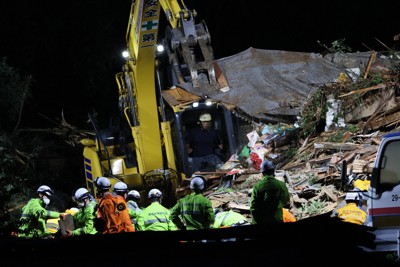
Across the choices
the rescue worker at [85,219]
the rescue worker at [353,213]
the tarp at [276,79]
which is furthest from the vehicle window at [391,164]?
the tarp at [276,79]

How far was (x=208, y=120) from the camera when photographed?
15516 millimetres

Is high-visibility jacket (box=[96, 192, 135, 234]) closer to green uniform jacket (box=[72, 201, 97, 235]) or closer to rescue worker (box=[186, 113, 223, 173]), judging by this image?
green uniform jacket (box=[72, 201, 97, 235])

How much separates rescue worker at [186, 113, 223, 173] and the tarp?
2.78ft

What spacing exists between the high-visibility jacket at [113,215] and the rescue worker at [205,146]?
4654mm

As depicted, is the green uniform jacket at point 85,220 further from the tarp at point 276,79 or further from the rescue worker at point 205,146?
the tarp at point 276,79

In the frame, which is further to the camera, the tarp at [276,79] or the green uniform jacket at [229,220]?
the tarp at [276,79]

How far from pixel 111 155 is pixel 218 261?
9.45 metres

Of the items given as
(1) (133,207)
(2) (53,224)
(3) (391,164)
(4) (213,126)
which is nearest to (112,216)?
(1) (133,207)

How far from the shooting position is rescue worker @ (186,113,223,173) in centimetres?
1542

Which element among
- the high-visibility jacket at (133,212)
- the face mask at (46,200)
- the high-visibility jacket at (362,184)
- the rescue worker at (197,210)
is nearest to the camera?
the rescue worker at (197,210)

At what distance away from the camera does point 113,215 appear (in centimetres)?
1085

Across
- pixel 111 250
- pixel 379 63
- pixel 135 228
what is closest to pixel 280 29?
pixel 379 63

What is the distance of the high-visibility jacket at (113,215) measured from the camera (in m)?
10.9

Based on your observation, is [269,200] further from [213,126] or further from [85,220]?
[213,126]
